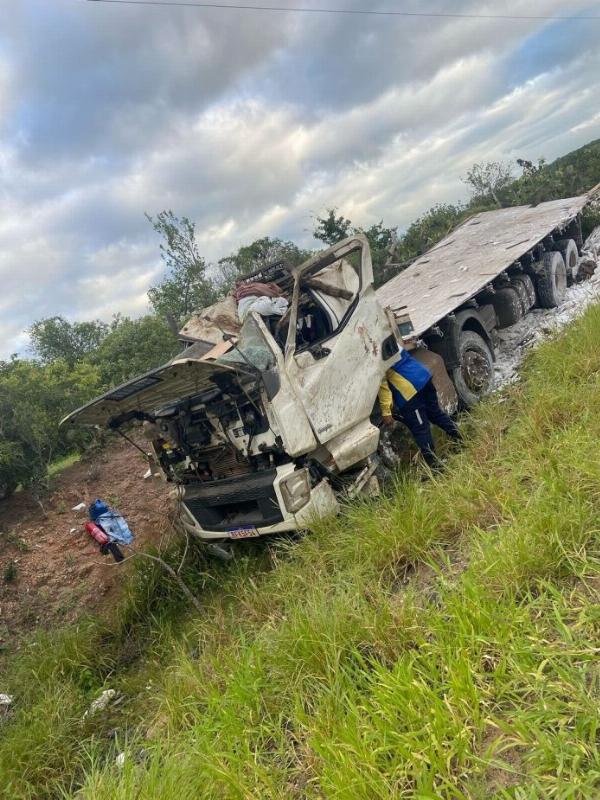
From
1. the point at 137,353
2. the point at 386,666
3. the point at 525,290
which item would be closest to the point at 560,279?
the point at 525,290

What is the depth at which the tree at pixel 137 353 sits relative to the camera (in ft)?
39.1

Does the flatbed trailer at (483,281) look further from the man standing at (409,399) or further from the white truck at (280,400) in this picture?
the man standing at (409,399)

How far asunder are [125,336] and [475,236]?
1028cm

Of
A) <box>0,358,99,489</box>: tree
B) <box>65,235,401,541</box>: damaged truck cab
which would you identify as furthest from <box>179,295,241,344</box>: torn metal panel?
<box>0,358,99,489</box>: tree

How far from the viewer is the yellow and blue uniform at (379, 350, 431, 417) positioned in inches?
164

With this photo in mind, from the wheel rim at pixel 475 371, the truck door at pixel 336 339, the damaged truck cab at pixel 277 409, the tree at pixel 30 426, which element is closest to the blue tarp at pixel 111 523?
the tree at pixel 30 426

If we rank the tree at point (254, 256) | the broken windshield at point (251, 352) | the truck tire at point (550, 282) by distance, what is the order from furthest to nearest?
the tree at point (254, 256) → the truck tire at point (550, 282) → the broken windshield at point (251, 352)

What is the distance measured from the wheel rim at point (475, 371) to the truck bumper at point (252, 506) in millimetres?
2621

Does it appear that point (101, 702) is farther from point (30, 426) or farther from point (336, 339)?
point (30, 426)

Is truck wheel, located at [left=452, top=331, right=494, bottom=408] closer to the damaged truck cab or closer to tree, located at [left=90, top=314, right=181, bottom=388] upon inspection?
the damaged truck cab

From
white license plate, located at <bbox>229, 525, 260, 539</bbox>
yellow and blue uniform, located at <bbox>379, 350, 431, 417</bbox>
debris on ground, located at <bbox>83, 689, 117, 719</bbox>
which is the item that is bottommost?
debris on ground, located at <bbox>83, 689, 117, 719</bbox>

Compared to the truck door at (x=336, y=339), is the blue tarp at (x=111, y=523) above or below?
below

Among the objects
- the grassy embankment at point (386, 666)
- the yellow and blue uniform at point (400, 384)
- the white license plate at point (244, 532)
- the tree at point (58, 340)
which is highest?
the tree at point (58, 340)

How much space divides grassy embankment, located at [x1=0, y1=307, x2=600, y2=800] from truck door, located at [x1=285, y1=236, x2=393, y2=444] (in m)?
0.80
